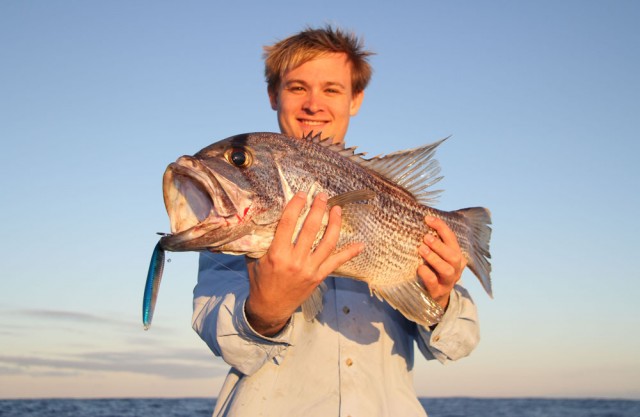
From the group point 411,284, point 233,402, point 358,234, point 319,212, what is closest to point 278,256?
point 319,212

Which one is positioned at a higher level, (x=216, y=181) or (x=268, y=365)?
(x=216, y=181)

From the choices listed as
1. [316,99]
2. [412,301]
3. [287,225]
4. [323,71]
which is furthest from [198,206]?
[323,71]

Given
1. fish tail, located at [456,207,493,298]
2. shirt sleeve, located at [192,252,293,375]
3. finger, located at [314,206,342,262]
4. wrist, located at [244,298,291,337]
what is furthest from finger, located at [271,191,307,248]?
fish tail, located at [456,207,493,298]

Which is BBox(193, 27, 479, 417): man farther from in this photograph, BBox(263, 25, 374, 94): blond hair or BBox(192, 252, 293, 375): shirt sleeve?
BBox(263, 25, 374, 94): blond hair

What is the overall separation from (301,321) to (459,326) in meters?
1.10

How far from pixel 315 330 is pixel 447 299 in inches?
36.9

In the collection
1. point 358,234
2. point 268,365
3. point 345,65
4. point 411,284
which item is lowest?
point 268,365

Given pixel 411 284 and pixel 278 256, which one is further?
pixel 411 284

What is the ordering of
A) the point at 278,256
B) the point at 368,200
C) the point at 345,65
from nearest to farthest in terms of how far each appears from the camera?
the point at 278,256, the point at 368,200, the point at 345,65

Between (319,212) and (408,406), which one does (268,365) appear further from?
(319,212)

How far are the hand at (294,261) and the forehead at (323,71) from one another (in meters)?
2.17

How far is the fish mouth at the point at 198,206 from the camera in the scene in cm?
311

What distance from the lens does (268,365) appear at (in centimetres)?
410

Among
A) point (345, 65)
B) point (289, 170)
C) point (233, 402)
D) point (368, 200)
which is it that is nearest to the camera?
point (289, 170)
